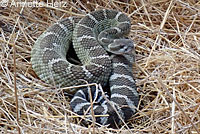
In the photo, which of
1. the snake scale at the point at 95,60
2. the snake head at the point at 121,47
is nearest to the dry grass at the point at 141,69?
the snake scale at the point at 95,60

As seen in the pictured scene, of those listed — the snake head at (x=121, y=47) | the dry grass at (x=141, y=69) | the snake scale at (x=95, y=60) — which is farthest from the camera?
the snake head at (x=121, y=47)

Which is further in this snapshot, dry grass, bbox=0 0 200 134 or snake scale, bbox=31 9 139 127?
snake scale, bbox=31 9 139 127

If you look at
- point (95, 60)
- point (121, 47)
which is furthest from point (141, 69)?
point (95, 60)

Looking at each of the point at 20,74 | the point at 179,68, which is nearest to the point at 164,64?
the point at 179,68

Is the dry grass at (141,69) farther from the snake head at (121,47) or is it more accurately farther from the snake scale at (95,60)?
the snake head at (121,47)

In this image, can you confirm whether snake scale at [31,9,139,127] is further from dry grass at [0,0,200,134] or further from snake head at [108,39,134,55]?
dry grass at [0,0,200,134]

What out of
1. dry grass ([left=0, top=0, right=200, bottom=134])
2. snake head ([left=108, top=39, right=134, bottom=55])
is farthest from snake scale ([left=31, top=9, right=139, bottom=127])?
dry grass ([left=0, top=0, right=200, bottom=134])

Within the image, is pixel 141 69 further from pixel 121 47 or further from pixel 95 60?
pixel 95 60
